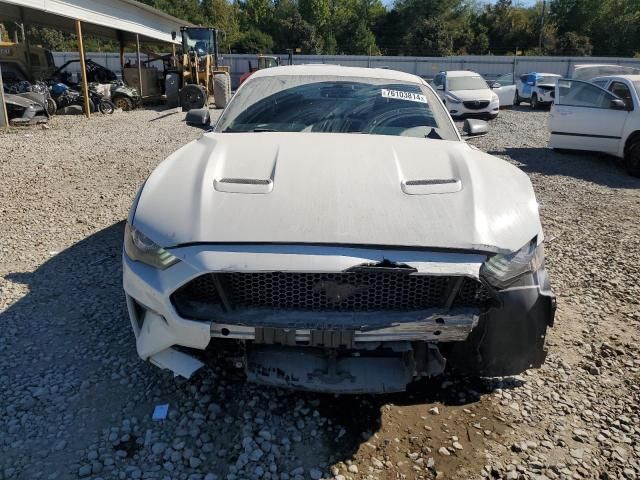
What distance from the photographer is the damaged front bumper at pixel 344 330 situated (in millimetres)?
2166

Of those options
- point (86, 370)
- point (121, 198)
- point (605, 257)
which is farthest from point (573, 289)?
point (121, 198)

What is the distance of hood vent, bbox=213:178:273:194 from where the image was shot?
2482 mm

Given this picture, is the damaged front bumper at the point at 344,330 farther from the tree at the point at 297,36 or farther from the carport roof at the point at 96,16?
the tree at the point at 297,36

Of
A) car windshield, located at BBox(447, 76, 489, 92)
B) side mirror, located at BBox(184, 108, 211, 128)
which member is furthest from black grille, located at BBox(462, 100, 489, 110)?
side mirror, located at BBox(184, 108, 211, 128)

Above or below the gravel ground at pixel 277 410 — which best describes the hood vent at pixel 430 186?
above

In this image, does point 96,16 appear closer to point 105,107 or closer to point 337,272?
point 105,107

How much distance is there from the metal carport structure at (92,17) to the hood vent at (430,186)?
13.3 metres

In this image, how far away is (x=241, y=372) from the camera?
9.45 feet

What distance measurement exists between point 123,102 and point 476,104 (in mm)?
11802

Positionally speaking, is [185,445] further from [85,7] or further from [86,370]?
[85,7]

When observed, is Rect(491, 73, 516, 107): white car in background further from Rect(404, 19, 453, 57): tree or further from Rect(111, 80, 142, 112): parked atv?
Rect(404, 19, 453, 57): tree

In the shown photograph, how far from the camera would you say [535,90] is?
821 inches

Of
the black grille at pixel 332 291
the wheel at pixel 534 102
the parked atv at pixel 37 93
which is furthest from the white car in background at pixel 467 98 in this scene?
the black grille at pixel 332 291

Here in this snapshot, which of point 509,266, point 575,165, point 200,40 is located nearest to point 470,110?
point 575,165
